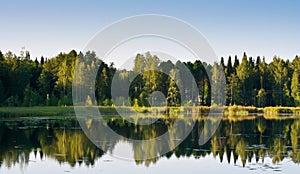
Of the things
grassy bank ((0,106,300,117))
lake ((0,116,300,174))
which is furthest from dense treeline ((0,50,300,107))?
lake ((0,116,300,174))

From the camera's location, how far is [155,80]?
250ft

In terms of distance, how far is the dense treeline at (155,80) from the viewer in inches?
A: 2381

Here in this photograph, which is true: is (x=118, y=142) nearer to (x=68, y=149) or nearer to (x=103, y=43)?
(x=68, y=149)

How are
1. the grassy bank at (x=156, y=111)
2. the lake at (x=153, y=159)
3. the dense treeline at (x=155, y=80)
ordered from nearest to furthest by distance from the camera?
1. the lake at (x=153, y=159)
2. the grassy bank at (x=156, y=111)
3. the dense treeline at (x=155, y=80)

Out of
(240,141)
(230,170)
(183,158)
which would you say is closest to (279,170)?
(230,170)

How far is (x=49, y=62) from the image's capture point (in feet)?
244

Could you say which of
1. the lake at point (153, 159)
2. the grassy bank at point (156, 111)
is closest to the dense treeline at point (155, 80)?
the grassy bank at point (156, 111)

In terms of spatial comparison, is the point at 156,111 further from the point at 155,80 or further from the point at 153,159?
the point at 153,159

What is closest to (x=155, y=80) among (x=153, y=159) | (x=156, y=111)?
(x=156, y=111)

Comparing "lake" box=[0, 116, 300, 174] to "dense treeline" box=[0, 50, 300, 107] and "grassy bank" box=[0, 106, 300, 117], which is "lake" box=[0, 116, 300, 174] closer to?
"grassy bank" box=[0, 106, 300, 117]

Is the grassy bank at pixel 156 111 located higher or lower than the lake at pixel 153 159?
higher

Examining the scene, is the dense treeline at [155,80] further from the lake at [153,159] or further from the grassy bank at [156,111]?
the lake at [153,159]

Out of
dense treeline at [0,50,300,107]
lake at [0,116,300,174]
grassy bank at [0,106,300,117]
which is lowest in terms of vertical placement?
lake at [0,116,300,174]

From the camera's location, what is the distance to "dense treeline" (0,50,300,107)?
198 feet
